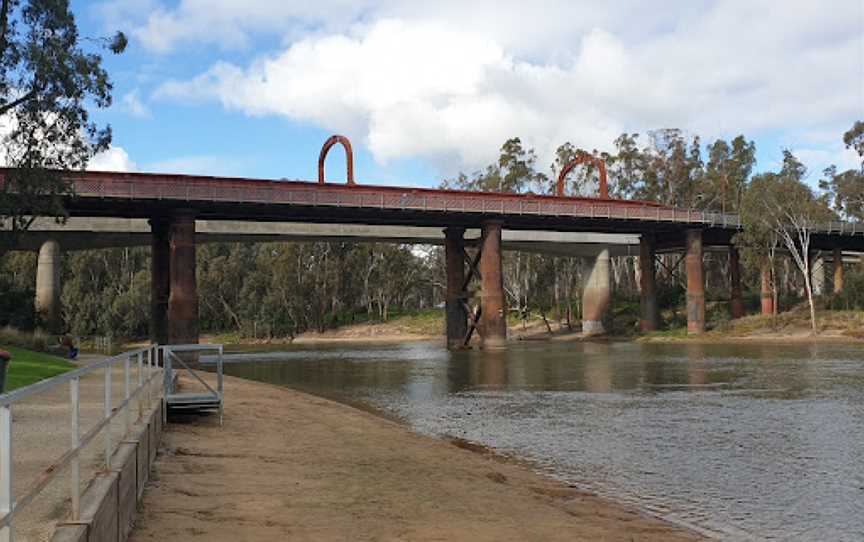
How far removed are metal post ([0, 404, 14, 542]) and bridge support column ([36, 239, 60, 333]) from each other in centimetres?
5551

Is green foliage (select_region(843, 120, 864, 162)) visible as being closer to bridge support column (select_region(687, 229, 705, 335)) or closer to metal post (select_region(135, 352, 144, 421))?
bridge support column (select_region(687, 229, 705, 335))

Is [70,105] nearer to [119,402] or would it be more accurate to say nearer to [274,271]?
[119,402]

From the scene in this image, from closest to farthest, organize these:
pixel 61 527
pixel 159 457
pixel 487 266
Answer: pixel 61 527 → pixel 159 457 → pixel 487 266

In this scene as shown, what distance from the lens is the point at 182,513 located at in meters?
8.87

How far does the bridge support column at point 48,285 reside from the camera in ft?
179

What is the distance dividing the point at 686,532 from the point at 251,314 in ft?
317

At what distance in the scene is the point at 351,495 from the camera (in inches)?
419

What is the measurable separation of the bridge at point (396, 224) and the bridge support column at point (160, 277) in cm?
7

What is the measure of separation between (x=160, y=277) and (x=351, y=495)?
4454 cm

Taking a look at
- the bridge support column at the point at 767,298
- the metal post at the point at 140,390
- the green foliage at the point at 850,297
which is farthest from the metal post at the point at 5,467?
the bridge support column at the point at 767,298

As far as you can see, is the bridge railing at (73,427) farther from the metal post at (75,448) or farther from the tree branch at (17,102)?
the tree branch at (17,102)

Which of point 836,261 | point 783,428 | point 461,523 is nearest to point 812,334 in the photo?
point 836,261

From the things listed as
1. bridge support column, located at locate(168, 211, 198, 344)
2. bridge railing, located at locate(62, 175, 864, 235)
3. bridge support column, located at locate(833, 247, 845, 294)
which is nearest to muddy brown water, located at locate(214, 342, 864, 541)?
bridge support column, located at locate(168, 211, 198, 344)

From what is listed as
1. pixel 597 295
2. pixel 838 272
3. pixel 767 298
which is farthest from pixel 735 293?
pixel 597 295
